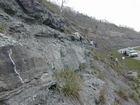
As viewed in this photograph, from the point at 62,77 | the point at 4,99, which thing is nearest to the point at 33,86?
the point at 4,99

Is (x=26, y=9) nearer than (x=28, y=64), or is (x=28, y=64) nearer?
(x=28, y=64)

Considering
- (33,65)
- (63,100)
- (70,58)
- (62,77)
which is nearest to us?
(33,65)

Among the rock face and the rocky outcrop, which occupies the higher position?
the rocky outcrop

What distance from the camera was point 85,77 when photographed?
882 cm

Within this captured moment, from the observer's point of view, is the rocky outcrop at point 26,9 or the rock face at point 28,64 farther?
the rocky outcrop at point 26,9

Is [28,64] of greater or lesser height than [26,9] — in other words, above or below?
below

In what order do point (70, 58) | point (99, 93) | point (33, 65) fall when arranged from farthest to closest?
1. point (70, 58)
2. point (99, 93)
3. point (33, 65)

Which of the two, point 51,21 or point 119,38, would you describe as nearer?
point 51,21

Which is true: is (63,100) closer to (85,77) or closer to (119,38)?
(85,77)

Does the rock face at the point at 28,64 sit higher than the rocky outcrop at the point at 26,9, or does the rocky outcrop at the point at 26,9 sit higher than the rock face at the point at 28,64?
the rocky outcrop at the point at 26,9

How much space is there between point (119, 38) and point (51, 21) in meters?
67.3

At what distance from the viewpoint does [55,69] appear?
6402 mm

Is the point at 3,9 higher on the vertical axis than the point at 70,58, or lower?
higher

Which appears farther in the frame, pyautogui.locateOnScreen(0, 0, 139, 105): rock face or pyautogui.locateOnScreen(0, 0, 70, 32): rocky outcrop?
pyautogui.locateOnScreen(0, 0, 70, 32): rocky outcrop
